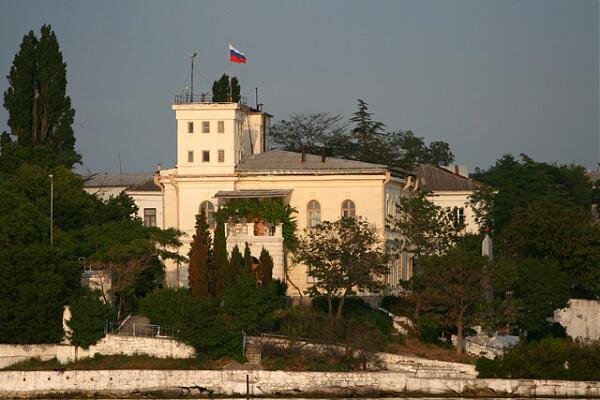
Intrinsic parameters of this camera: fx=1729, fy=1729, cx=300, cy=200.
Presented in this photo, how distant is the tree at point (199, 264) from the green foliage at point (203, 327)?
309cm

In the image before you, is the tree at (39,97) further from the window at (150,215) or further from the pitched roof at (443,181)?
the pitched roof at (443,181)

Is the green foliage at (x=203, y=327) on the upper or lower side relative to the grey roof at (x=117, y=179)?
lower

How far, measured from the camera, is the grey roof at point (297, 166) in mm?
72375

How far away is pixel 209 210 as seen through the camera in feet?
238

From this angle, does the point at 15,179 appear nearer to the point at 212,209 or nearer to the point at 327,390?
the point at 212,209

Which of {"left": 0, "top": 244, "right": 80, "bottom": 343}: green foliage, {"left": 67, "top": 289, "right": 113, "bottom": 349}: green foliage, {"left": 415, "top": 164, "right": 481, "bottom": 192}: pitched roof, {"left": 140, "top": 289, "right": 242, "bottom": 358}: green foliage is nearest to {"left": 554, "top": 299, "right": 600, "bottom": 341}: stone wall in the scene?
{"left": 415, "top": 164, "right": 481, "bottom": 192}: pitched roof

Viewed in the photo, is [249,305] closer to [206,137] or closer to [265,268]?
[265,268]

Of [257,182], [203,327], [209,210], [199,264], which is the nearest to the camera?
[203,327]

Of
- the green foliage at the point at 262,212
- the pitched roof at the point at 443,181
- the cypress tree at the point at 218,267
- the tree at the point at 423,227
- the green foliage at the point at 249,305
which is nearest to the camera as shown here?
the green foliage at the point at 249,305

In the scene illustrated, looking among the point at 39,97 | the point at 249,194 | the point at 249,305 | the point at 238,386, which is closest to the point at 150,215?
the point at 39,97

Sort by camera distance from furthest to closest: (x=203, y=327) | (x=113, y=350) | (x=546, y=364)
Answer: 1. (x=113, y=350)
2. (x=203, y=327)
3. (x=546, y=364)

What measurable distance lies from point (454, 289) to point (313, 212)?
1161cm

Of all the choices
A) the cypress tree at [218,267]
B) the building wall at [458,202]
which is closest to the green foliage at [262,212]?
the cypress tree at [218,267]

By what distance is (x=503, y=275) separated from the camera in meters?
65.1
